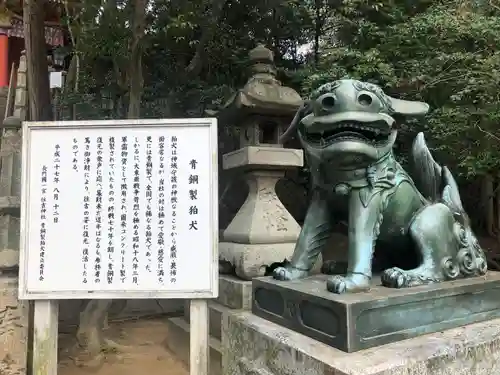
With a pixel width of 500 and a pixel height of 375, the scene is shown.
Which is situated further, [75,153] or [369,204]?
[75,153]

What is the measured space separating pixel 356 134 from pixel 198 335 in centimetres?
137

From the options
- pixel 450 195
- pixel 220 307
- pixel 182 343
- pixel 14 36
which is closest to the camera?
pixel 450 195

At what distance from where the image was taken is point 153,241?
2.27m

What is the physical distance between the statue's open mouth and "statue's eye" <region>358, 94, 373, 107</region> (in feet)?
0.29

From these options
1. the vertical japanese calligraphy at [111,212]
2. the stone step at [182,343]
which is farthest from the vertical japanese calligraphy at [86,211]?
the stone step at [182,343]

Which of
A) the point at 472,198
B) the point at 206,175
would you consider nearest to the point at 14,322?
the point at 206,175

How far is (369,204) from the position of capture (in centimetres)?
176

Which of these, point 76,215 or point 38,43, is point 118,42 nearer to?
point 38,43

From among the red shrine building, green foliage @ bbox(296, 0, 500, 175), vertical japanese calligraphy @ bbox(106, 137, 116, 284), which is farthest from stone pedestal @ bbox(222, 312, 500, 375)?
the red shrine building

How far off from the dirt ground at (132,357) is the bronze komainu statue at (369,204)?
7.75 ft

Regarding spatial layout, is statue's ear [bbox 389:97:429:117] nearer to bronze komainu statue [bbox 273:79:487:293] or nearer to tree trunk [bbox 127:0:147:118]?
bronze komainu statue [bbox 273:79:487:293]

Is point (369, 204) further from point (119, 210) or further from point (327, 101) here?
point (119, 210)

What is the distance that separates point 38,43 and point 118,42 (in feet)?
2.83

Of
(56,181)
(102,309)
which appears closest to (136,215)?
(56,181)
